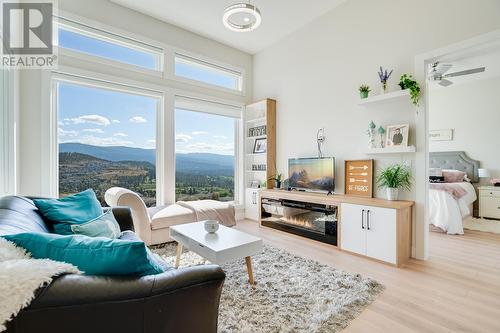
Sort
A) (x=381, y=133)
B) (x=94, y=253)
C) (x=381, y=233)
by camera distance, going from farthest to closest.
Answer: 1. (x=381, y=133)
2. (x=381, y=233)
3. (x=94, y=253)

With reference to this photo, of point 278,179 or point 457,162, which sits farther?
point 457,162

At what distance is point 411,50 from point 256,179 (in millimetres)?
3190

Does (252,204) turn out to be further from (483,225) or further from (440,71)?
(483,225)

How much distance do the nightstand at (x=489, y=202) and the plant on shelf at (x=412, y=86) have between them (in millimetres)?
3458

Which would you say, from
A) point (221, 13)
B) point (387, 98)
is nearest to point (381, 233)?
point (387, 98)

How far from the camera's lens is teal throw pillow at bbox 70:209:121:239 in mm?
1811

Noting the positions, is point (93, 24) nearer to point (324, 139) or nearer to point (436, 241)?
point (324, 139)

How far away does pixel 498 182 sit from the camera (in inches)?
188

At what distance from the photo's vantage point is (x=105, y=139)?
361cm

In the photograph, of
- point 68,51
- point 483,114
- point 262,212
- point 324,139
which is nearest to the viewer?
point 68,51

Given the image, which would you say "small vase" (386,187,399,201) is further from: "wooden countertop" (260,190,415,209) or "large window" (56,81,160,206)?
"large window" (56,81,160,206)

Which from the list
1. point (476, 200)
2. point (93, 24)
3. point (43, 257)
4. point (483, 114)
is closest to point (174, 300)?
point (43, 257)

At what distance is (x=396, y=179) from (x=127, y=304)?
298 cm

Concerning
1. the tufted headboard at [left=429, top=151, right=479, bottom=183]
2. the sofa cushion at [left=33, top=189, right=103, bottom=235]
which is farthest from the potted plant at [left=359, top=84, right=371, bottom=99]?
the tufted headboard at [left=429, top=151, right=479, bottom=183]
